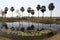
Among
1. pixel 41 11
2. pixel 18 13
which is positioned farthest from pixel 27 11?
pixel 41 11

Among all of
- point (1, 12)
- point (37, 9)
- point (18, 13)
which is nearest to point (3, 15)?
point (1, 12)

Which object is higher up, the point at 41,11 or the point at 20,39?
the point at 41,11

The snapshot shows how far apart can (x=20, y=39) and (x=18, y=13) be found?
11947cm

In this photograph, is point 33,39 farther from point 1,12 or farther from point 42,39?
point 1,12

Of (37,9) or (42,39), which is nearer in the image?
(42,39)

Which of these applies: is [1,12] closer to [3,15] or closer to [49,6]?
[3,15]

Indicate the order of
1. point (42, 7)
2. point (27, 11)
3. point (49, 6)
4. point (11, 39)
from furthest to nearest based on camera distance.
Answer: point (27, 11) → point (42, 7) → point (49, 6) → point (11, 39)

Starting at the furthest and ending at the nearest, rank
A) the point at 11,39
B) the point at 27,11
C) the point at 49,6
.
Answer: the point at 27,11
the point at 49,6
the point at 11,39

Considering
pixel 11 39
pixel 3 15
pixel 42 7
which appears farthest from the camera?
pixel 3 15

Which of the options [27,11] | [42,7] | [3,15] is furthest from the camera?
[3,15]

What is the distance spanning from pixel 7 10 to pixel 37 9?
35258 mm

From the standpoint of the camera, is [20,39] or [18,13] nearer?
[20,39]

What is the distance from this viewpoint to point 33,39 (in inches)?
1362

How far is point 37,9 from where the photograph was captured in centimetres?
14038
